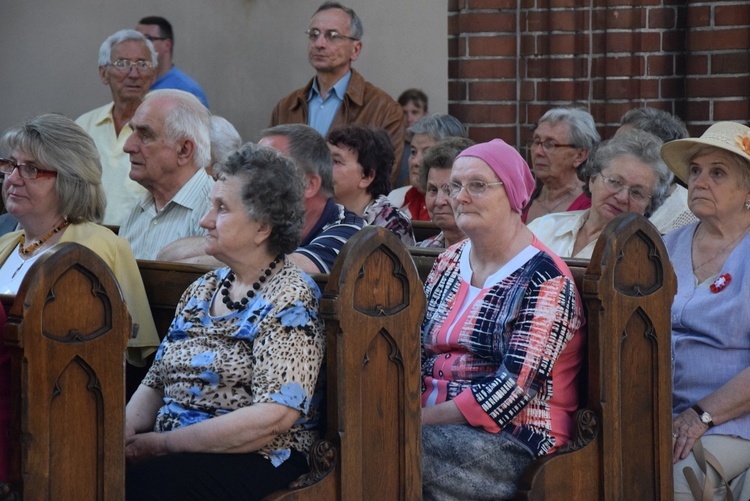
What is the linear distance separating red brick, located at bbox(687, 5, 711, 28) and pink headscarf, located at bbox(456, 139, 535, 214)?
2.85 metres

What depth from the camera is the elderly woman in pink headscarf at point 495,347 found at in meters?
3.34

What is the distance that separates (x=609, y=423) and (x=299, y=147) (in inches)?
63.7

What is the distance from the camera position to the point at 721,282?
388 cm

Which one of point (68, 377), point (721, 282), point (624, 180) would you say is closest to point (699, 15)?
point (624, 180)

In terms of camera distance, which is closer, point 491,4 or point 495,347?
point 495,347

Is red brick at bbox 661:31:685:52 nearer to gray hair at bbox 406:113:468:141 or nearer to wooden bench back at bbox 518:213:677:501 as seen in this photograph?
gray hair at bbox 406:113:468:141

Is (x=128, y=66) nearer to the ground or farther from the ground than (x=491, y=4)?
nearer to the ground

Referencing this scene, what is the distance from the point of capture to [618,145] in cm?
477

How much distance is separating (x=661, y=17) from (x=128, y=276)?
11.2 ft

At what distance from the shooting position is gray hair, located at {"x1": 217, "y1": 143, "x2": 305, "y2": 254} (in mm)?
3385

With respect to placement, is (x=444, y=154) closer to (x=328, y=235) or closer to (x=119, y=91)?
(x=328, y=235)

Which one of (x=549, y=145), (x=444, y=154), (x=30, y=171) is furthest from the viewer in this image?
(x=549, y=145)

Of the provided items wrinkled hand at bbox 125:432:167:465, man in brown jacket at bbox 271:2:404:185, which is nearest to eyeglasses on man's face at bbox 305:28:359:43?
man in brown jacket at bbox 271:2:404:185

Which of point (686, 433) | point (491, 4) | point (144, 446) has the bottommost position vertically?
point (686, 433)
